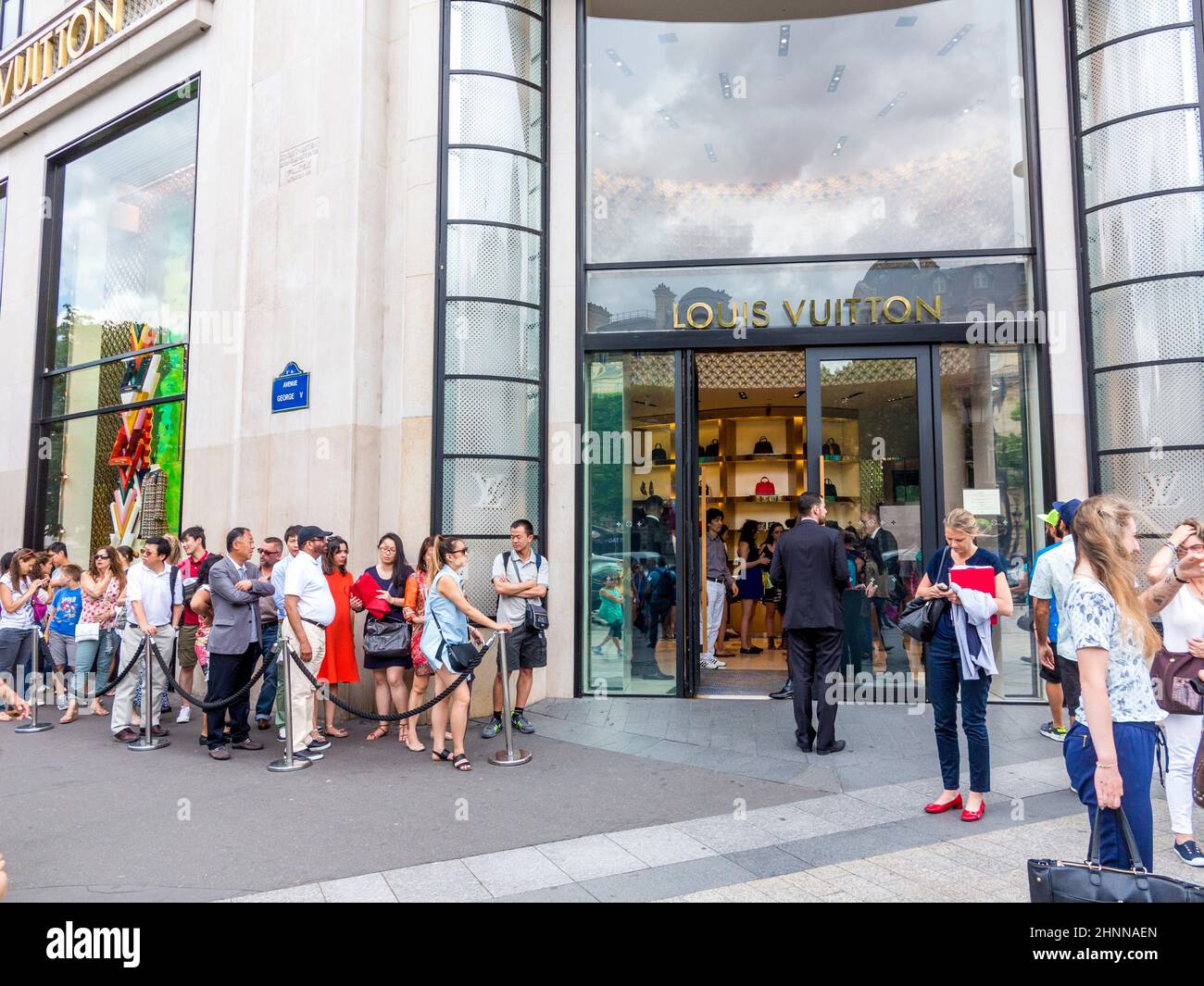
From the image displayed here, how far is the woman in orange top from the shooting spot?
816 cm

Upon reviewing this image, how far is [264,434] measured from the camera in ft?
32.7

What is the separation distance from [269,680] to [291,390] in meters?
3.18

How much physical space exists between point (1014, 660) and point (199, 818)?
736 cm

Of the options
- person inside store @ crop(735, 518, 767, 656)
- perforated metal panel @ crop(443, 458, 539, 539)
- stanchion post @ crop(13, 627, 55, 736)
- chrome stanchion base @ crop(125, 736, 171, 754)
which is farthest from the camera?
person inside store @ crop(735, 518, 767, 656)

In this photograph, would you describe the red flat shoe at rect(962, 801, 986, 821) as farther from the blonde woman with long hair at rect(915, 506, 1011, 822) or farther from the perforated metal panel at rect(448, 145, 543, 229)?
the perforated metal panel at rect(448, 145, 543, 229)

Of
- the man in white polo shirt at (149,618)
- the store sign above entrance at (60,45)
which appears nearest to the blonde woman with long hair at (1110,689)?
the man in white polo shirt at (149,618)

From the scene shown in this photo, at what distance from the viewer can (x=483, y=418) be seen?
888 cm

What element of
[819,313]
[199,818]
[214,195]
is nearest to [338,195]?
[214,195]

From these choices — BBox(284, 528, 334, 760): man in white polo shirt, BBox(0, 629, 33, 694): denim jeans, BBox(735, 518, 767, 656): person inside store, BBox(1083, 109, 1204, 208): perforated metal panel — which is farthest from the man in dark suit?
BBox(0, 629, 33, 694): denim jeans

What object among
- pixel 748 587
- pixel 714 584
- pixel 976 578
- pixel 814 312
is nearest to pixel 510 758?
pixel 976 578

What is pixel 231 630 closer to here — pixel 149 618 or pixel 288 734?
pixel 288 734

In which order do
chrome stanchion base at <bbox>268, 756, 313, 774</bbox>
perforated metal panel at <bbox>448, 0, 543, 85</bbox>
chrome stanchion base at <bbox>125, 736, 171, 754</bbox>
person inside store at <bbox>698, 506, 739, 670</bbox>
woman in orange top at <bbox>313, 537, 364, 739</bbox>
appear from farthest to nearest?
person inside store at <bbox>698, 506, 739, 670</bbox> → perforated metal panel at <bbox>448, 0, 543, 85</bbox> → woman in orange top at <bbox>313, 537, 364, 739</bbox> → chrome stanchion base at <bbox>125, 736, 171, 754</bbox> → chrome stanchion base at <bbox>268, 756, 313, 774</bbox>

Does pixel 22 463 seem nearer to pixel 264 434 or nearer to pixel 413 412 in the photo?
pixel 264 434

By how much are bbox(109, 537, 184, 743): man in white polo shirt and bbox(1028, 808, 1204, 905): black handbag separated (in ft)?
24.0
